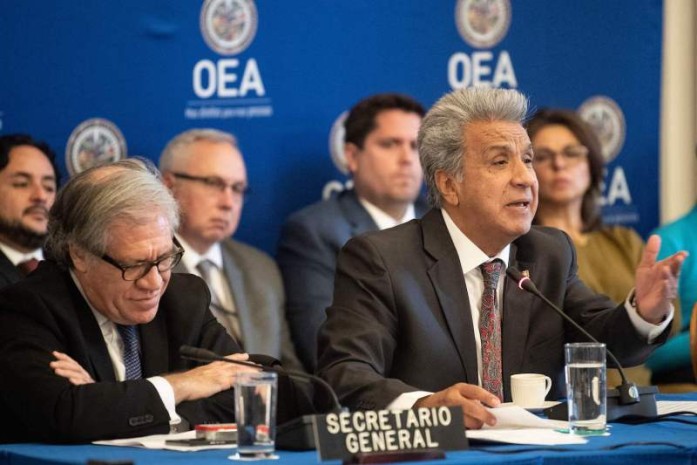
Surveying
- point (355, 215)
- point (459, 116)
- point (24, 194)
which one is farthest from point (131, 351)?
point (355, 215)

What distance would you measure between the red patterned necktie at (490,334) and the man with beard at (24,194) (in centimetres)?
207

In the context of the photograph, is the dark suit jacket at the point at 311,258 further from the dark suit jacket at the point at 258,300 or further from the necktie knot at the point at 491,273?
the necktie knot at the point at 491,273

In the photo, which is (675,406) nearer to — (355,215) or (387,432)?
(387,432)

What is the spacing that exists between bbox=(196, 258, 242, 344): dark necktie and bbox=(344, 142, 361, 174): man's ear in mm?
775

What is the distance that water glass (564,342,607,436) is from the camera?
2.93 metres

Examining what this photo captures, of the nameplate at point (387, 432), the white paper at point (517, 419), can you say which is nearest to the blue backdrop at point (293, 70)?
the white paper at point (517, 419)

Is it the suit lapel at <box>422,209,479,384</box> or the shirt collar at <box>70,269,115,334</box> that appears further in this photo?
the suit lapel at <box>422,209,479,384</box>

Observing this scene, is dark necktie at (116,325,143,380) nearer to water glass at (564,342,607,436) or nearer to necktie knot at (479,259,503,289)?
necktie knot at (479,259,503,289)

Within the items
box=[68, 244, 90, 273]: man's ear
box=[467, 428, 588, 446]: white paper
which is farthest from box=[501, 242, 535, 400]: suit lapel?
box=[68, 244, 90, 273]: man's ear

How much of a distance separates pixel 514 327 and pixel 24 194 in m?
2.34

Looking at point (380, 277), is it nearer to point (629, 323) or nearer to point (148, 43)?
point (629, 323)

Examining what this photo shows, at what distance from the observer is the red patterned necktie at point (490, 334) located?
3.65 metres

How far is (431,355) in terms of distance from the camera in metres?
3.61

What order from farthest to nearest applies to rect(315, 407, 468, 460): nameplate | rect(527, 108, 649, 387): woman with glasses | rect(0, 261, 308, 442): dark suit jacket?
rect(527, 108, 649, 387): woman with glasses, rect(0, 261, 308, 442): dark suit jacket, rect(315, 407, 468, 460): nameplate
